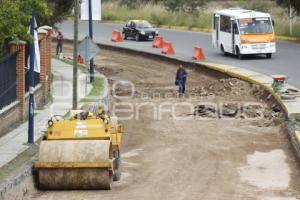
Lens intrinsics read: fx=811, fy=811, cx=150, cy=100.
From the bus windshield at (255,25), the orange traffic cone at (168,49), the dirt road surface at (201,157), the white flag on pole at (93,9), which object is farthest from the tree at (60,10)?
the orange traffic cone at (168,49)

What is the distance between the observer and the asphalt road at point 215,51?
41.0 metres

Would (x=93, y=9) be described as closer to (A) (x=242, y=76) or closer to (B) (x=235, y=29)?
(A) (x=242, y=76)

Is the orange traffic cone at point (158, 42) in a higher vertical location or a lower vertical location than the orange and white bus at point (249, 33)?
lower

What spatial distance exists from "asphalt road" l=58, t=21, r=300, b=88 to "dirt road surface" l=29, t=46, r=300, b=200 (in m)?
4.82

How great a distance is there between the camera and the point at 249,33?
1772 inches

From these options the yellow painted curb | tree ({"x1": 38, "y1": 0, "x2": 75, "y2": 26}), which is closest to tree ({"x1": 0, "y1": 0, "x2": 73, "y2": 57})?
the yellow painted curb

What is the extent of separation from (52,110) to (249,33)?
794 inches

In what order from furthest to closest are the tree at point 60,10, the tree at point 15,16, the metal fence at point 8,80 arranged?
the tree at point 60,10
the metal fence at point 8,80
the tree at point 15,16

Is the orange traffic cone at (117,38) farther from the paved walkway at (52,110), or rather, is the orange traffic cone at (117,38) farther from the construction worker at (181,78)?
the construction worker at (181,78)

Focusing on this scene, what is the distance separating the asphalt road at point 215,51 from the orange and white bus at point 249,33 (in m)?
0.61

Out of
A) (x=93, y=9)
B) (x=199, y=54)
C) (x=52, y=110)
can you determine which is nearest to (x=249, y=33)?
(x=199, y=54)

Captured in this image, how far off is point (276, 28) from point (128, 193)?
44.6 m

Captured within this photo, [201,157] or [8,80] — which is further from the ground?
[8,80]

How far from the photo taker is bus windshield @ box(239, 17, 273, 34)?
45.1 metres
